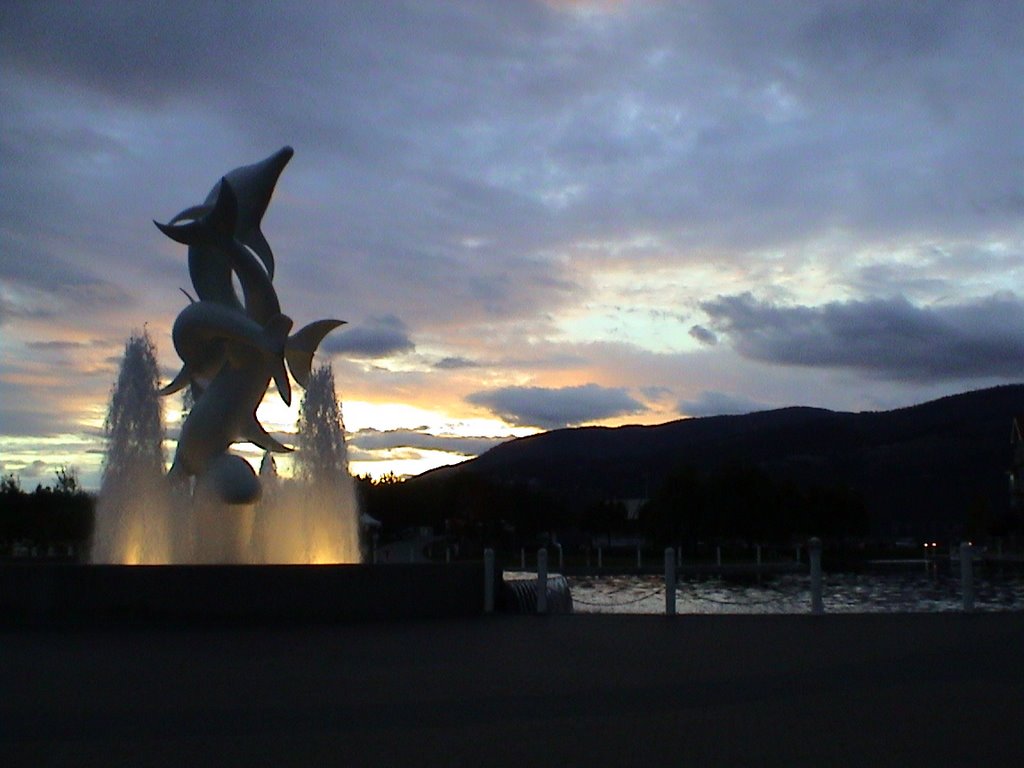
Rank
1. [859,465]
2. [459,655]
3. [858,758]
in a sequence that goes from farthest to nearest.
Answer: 1. [859,465]
2. [459,655]
3. [858,758]

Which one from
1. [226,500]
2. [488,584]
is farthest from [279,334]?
[488,584]

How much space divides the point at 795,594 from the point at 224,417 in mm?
12498

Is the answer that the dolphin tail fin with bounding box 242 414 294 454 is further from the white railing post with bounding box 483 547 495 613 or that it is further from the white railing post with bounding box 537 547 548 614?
the white railing post with bounding box 537 547 548 614

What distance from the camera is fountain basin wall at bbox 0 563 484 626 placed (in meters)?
13.8

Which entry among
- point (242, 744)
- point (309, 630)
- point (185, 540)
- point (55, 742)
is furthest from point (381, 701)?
point (185, 540)

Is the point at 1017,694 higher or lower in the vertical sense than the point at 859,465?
lower

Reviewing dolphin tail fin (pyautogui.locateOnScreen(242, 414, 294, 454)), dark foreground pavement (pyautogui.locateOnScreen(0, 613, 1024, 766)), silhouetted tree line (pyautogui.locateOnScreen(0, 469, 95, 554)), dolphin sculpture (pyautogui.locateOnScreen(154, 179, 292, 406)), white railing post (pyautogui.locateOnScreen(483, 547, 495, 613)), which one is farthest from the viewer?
silhouetted tree line (pyautogui.locateOnScreen(0, 469, 95, 554))

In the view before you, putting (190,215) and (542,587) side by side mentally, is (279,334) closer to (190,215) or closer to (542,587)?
(190,215)

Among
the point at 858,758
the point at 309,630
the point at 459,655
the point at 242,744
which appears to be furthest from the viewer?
the point at 309,630

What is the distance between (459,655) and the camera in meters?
10.2

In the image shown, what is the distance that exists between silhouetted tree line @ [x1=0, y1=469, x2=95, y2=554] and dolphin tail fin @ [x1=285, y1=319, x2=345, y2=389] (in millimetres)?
33476

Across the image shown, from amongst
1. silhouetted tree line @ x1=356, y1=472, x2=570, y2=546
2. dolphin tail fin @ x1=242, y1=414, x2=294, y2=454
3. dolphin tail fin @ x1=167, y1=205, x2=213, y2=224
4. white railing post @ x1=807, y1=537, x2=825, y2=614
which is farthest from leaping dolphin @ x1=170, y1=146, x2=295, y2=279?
silhouetted tree line @ x1=356, y1=472, x2=570, y2=546

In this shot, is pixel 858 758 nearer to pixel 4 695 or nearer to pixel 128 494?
pixel 4 695

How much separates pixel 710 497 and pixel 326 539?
43.0m
